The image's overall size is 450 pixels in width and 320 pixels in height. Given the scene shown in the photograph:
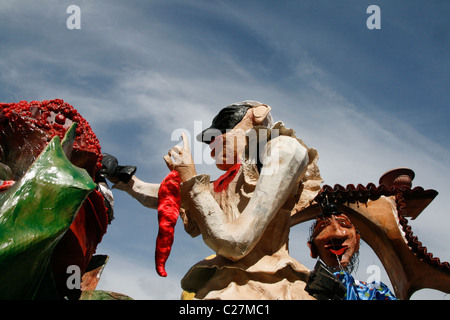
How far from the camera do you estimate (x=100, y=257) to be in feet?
10.3

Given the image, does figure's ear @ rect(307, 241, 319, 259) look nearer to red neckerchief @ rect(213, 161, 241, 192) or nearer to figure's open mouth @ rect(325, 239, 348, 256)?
figure's open mouth @ rect(325, 239, 348, 256)

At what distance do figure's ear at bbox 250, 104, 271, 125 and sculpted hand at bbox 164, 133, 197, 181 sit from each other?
1.88 ft

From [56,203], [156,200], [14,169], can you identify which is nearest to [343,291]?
[156,200]

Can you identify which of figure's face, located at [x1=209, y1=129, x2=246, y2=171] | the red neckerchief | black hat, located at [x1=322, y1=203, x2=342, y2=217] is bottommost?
black hat, located at [x1=322, y1=203, x2=342, y2=217]

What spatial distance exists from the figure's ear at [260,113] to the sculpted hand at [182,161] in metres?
0.57

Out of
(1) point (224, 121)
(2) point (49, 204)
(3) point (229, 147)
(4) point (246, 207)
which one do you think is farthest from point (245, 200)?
(2) point (49, 204)

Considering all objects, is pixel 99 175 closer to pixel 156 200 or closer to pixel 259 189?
pixel 156 200

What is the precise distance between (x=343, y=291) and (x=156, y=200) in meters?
1.42

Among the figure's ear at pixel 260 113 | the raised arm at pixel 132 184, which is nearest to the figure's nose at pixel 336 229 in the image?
the figure's ear at pixel 260 113

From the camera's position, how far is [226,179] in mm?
3436

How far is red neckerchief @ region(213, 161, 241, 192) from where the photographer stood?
3.41 m

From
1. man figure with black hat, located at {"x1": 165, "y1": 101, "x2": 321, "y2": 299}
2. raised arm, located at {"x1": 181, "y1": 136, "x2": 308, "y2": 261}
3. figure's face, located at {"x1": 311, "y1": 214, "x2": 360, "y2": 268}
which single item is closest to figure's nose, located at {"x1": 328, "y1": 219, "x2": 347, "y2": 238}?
figure's face, located at {"x1": 311, "y1": 214, "x2": 360, "y2": 268}

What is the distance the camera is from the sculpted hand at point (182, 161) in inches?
124

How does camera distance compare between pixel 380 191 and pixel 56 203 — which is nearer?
pixel 56 203
